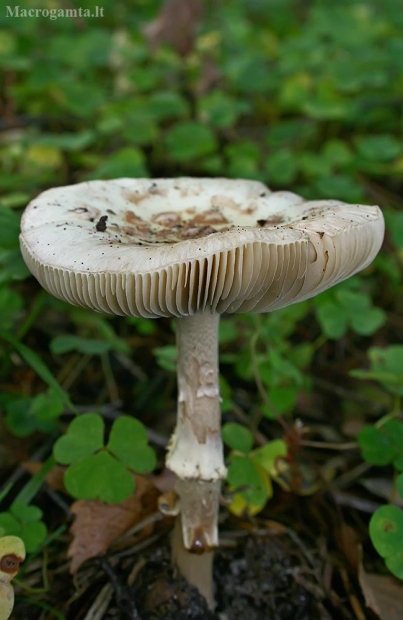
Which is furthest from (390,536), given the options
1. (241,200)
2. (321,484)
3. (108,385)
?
(108,385)

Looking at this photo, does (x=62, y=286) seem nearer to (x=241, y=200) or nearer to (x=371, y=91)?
(x=241, y=200)

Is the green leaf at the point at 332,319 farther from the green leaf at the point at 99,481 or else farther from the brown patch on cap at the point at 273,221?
the green leaf at the point at 99,481

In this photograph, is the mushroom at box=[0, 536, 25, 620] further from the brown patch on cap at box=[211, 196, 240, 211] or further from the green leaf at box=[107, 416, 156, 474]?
the brown patch on cap at box=[211, 196, 240, 211]

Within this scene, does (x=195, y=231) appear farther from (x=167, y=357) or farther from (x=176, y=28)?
(x=176, y=28)

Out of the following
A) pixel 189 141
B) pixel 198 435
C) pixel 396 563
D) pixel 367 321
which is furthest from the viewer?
pixel 189 141

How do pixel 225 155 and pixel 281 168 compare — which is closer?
pixel 281 168

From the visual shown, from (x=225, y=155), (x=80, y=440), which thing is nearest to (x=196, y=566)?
(x=80, y=440)
